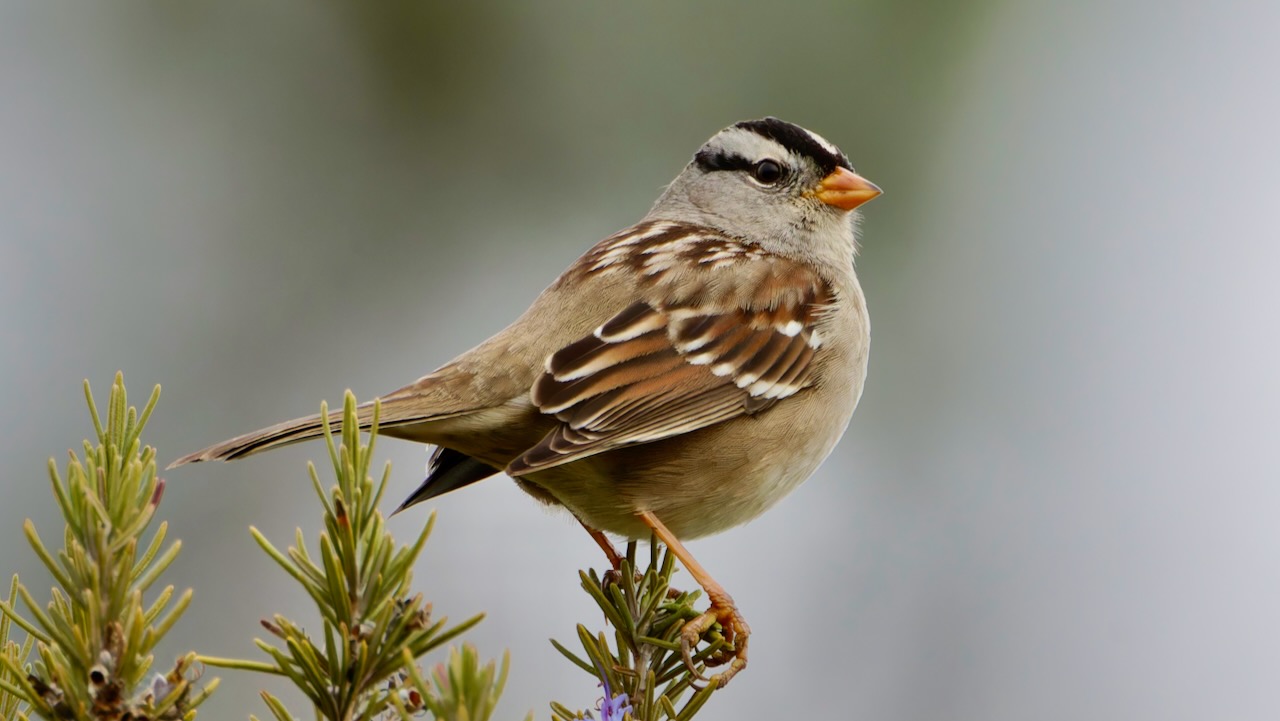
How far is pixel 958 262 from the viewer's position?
5.23 metres

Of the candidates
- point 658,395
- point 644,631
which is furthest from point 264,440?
point 658,395

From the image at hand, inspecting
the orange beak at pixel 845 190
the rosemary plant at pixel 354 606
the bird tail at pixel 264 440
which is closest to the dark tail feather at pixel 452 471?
the bird tail at pixel 264 440

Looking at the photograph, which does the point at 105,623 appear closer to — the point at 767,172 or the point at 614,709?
the point at 614,709

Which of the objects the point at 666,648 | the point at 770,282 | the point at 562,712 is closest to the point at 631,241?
the point at 770,282

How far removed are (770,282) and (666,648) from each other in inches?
60.9

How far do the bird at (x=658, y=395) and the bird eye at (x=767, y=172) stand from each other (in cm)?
36

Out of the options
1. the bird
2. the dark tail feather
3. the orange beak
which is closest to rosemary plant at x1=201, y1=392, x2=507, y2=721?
the bird

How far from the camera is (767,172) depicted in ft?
11.9

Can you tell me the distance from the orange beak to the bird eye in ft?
0.45

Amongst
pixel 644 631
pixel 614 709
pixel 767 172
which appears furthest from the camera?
pixel 767 172

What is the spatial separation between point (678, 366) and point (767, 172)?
1.08m

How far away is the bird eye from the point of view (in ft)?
11.9

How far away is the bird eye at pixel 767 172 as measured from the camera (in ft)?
11.9

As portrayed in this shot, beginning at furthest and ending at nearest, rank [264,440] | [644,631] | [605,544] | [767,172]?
[767,172]
[605,544]
[264,440]
[644,631]
